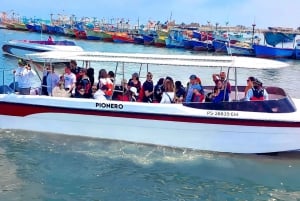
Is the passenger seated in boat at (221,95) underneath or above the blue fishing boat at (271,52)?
underneath

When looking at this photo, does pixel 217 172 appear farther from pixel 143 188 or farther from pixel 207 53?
pixel 207 53

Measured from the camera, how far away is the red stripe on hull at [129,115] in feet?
30.6

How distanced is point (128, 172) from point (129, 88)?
241cm

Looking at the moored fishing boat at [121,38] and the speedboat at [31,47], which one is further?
the moored fishing boat at [121,38]

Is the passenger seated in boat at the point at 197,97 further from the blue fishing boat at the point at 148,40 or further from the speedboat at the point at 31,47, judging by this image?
the blue fishing boat at the point at 148,40

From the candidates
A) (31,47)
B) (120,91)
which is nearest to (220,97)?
(120,91)

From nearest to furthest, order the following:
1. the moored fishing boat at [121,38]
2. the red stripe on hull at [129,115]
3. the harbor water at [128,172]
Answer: the harbor water at [128,172] < the red stripe on hull at [129,115] < the moored fishing boat at [121,38]

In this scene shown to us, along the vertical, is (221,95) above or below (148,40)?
below

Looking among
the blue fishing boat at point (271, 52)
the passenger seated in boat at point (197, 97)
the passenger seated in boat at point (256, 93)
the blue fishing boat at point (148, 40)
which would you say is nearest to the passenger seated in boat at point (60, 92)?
the passenger seated in boat at point (197, 97)

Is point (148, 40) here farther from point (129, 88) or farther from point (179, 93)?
point (179, 93)

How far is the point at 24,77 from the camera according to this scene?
11.3m

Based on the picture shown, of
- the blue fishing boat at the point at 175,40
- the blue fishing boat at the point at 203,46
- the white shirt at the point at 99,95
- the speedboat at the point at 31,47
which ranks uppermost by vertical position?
the blue fishing boat at the point at 175,40

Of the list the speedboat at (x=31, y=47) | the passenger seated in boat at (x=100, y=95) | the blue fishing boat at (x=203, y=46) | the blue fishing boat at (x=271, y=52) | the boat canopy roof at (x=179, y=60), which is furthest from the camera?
the blue fishing boat at (x=203, y=46)

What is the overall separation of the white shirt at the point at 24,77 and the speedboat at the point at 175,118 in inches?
26.0
